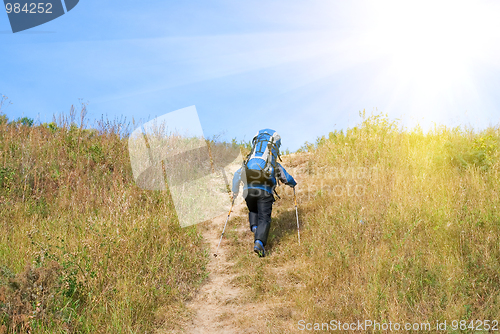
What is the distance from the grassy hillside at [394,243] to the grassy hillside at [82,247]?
141 cm

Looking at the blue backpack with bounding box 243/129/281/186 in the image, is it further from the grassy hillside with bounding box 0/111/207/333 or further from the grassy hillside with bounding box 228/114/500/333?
the grassy hillside with bounding box 0/111/207/333

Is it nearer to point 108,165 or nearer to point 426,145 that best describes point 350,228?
point 426,145

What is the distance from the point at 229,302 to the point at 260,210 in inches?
86.3

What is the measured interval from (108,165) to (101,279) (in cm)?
584

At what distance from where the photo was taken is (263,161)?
6.73m

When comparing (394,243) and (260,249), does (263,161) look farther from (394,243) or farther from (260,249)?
(394,243)

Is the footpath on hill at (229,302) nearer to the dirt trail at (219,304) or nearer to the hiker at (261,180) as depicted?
the dirt trail at (219,304)

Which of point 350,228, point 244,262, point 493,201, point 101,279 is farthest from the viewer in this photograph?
point 244,262

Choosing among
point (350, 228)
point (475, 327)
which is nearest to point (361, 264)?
point (350, 228)

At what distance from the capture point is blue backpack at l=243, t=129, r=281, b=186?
6711 millimetres

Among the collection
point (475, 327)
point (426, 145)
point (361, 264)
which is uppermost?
point (426, 145)

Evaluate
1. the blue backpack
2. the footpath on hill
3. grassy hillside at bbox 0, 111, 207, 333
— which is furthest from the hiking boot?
the blue backpack

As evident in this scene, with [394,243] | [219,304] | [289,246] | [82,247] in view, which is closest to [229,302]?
[219,304]

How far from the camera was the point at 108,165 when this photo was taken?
32.2 feet
